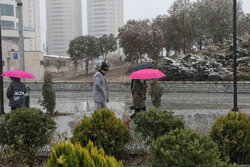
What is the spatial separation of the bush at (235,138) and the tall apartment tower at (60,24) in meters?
174

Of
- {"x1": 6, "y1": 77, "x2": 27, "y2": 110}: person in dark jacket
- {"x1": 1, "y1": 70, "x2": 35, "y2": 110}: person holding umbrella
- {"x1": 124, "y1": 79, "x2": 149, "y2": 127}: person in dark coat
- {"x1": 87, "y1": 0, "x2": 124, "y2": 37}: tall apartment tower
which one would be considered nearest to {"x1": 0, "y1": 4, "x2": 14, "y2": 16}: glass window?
{"x1": 1, "y1": 70, "x2": 35, "y2": 110}: person holding umbrella

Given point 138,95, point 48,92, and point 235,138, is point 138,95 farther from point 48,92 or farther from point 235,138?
point 235,138

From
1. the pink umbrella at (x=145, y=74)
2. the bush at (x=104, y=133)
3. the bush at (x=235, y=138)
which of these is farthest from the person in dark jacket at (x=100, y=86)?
the bush at (x=235, y=138)

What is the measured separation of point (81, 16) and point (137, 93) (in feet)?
642

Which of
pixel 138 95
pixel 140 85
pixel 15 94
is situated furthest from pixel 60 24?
pixel 138 95

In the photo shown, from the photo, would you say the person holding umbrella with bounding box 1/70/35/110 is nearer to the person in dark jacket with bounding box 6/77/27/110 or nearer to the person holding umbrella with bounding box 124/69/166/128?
the person in dark jacket with bounding box 6/77/27/110

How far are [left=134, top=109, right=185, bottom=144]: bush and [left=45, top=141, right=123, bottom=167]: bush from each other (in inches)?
79.3

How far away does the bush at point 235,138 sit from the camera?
3920 mm

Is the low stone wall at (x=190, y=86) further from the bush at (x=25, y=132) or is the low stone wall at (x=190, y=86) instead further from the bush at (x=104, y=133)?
the bush at (x=25, y=132)

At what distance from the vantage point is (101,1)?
17088 centimetres

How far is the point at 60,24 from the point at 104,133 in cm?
18266

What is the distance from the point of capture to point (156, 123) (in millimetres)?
4457

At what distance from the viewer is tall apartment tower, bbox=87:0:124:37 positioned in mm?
170500

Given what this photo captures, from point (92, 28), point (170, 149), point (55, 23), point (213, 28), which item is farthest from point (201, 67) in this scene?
point (55, 23)
